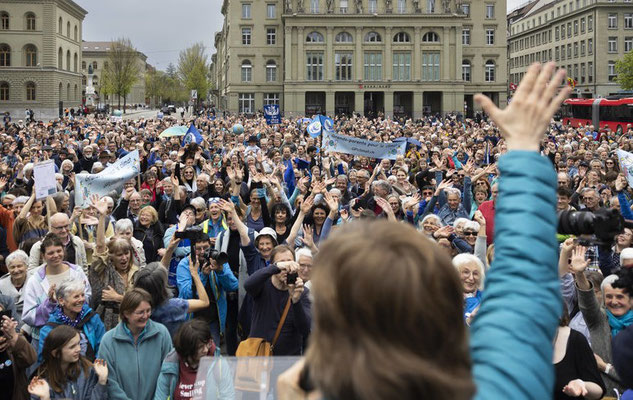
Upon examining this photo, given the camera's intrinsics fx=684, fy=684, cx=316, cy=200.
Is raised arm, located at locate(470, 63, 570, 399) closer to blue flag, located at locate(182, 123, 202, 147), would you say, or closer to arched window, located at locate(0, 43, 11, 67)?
blue flag, located at locate(182, 123, 202, 147)

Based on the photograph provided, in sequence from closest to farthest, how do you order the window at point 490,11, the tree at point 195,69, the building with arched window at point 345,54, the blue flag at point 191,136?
1. the blue flag at point 191,136
2. the building with arched window at point 345,54
3. the window at point 490,11
4. the tree at point 195,69

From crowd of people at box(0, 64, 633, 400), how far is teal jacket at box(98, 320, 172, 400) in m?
0.02

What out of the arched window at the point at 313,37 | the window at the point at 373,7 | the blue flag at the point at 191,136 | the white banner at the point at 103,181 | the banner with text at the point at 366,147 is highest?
the window at the point at 373,7

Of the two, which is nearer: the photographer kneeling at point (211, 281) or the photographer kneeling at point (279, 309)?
the photographer kneeling at point (279, 309)

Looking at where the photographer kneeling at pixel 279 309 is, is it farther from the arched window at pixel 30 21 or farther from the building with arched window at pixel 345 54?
the arched window at pixel 30 21

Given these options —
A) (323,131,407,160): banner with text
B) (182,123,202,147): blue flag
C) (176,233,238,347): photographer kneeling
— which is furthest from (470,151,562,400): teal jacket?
(182,123,202,147): blue flag

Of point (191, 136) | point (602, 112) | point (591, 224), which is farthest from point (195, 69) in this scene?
point (591, 224)

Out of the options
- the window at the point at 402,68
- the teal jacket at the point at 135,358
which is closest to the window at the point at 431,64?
the window at the point at 402,68

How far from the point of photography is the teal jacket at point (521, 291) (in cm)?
122

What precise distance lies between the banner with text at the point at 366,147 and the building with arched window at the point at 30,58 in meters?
64.7

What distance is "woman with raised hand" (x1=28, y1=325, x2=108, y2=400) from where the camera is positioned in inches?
195

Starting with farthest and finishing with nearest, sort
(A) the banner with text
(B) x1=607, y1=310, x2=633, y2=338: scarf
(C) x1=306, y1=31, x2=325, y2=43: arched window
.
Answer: (C) x1=306, y1=31, x2=325, y2=43: arched window < (A) the banner with text < (B) x1=607, y1=310, x2=633, y2=338: scarf

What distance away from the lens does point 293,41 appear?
79250mm

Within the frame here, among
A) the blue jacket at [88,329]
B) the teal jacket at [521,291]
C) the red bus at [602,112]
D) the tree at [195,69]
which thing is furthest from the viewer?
the tree at [195,69]
